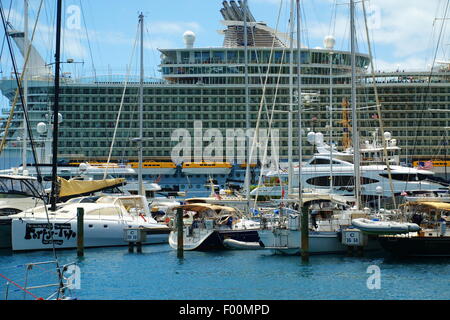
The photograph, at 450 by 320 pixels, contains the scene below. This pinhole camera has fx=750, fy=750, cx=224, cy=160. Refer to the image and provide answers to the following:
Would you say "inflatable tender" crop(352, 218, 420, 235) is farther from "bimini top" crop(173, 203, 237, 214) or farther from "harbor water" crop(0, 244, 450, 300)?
"bimini top" crop(173, 203, 237, 214)

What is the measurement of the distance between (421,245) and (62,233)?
15236mm

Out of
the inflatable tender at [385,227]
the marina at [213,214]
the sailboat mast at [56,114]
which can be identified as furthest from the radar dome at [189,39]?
the inflatable tender at [385,227]

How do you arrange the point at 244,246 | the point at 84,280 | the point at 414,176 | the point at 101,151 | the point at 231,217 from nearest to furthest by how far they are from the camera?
the point at 84,280 < the point at 244,246 < the point at 231,217 < the point at 414,176 < the point at 101,151

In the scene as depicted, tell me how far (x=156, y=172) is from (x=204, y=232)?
125 ft

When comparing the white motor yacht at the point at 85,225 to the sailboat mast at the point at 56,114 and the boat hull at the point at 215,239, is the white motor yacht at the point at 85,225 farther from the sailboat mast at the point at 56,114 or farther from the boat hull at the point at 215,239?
the boat hull at the point at 215,239

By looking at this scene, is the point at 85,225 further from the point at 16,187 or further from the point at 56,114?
the point at 56,114

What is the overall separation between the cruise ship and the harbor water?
4154 centimetres

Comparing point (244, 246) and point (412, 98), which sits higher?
point (412, 98)

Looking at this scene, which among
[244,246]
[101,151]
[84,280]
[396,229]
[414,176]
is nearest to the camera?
[84,280]

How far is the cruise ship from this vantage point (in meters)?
74.4

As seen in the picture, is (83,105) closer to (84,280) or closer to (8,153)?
(8,153)

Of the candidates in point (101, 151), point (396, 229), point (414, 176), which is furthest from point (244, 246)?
point (101, 151)

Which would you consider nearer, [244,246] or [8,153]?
[244,246]

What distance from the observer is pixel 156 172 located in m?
70.8
